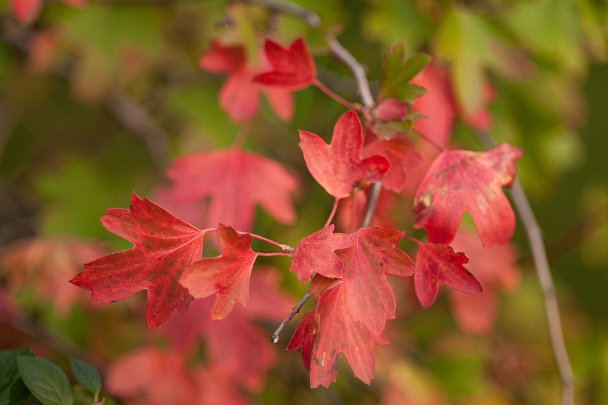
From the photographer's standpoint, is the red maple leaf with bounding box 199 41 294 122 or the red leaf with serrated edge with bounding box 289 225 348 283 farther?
the red maple leaf with bounding box 199 41 294 122

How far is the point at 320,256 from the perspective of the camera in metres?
0.47

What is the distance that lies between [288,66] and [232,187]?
0.80 ft

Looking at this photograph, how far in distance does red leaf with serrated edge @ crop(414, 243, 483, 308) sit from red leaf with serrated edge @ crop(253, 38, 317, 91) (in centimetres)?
23

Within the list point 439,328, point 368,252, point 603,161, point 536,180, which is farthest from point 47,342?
point 603,161

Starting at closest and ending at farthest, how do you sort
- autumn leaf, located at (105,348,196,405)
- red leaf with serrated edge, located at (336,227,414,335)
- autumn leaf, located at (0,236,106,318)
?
red leaf with serrated edge, located at (336,227,414,335) < autumn leaf, located at (105,348,196,405) < autumn leaf, located at (0,236,106,318)

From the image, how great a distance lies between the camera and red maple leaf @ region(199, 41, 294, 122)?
0.80 metres

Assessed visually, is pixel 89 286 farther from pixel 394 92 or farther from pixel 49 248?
pixel 49 248

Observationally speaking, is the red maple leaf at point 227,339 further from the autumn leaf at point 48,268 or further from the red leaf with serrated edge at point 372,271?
the red leaf with serrated edge at point 372,271

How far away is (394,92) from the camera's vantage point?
587 mm

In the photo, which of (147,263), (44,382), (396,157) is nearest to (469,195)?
(396,157)

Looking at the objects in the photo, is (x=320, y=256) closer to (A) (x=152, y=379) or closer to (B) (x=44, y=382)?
(B) (x=44, y=382)

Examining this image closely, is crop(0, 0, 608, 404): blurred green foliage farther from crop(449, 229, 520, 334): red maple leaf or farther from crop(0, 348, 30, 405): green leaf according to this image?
crop(0, 348, 30, 405): green leaf

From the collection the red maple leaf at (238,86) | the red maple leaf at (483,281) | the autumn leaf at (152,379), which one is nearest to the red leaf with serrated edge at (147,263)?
the red maple leaf at (238,86)

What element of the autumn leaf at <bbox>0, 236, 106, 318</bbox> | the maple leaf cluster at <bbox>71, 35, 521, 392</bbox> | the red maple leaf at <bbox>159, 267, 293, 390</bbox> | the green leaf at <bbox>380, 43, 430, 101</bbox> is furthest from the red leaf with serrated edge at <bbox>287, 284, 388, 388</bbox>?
the autumn leaf at <bbox>0, 236, 106, 318</bbox>
